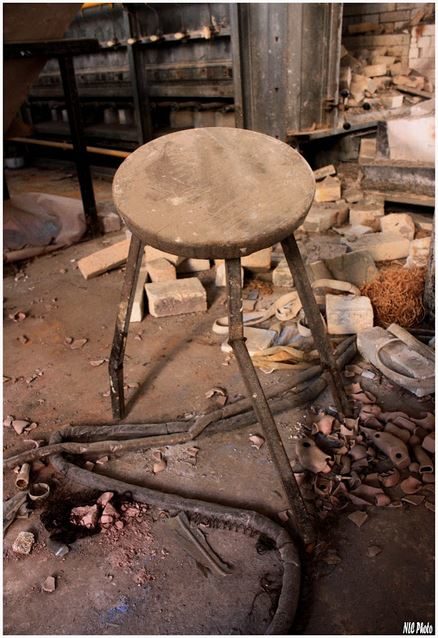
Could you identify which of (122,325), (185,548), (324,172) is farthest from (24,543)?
(324,172)

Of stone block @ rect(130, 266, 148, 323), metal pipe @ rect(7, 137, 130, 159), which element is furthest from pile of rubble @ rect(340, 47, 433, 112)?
stone block @ rect(130, 266, 148, 323)

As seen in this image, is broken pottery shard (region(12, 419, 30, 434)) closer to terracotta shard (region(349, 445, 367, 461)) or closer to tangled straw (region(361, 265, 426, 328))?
terracotta shard (region(349, 445, 367, 461))

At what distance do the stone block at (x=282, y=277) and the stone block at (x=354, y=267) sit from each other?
301 millimetres

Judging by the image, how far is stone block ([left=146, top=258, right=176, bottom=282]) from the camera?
3693 mm

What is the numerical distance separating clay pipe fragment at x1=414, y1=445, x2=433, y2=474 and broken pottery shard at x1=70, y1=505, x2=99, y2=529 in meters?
1.43

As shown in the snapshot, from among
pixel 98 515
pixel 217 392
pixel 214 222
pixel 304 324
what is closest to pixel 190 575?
pixel 98 515

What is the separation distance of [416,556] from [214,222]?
1.47m

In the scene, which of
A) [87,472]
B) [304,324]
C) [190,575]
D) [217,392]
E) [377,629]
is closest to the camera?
[377,629]

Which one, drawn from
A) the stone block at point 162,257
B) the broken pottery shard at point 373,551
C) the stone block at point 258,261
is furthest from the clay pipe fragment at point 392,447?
the stone block at point 162,257

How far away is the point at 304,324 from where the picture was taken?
124 inches

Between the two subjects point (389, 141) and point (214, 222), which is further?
point (389, 141)

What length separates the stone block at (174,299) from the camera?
3.47 metres

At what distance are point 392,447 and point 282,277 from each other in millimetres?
1840

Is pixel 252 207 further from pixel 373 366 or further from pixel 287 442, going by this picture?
pixel 373 366
